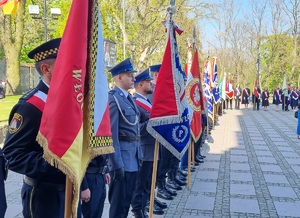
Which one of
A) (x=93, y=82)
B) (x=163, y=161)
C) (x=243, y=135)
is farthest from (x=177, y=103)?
(x=243, y=135)

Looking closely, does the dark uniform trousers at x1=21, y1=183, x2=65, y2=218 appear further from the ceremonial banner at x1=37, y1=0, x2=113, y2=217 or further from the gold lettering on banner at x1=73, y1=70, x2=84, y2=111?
the gold lettering on banner at x1=73, y1=70, x2=84, y2=111

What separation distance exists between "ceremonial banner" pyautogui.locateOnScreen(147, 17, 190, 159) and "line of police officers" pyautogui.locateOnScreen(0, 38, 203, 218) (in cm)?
19

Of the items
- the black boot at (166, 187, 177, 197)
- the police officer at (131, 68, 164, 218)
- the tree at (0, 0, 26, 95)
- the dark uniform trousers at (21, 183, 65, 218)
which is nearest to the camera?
the dark uniform trousers at (21, 183, 65, 218)

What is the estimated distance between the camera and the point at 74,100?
7.49ft

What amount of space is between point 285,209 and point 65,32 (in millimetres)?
4235

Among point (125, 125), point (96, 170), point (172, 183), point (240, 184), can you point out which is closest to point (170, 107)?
point (125, 125)

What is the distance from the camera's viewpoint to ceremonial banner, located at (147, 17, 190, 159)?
469 centimetres

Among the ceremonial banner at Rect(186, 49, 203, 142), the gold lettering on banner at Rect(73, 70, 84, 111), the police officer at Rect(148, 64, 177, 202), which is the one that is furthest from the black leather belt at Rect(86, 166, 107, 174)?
the ceremonial banner at Rect(186, 49, 203, 142)

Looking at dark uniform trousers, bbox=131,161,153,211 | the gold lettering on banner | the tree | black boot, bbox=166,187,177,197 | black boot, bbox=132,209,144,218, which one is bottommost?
black boot, bbox=166,187,177,197

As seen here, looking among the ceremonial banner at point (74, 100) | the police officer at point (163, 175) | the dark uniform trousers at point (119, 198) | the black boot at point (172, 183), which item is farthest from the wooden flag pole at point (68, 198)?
the black boot at point (172, 183)

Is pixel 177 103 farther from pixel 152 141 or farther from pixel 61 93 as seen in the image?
pixel 61 93

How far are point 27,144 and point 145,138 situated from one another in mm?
2614

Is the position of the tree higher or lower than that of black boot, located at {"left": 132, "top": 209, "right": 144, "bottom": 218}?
higher

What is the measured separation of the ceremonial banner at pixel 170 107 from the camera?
185 inches
